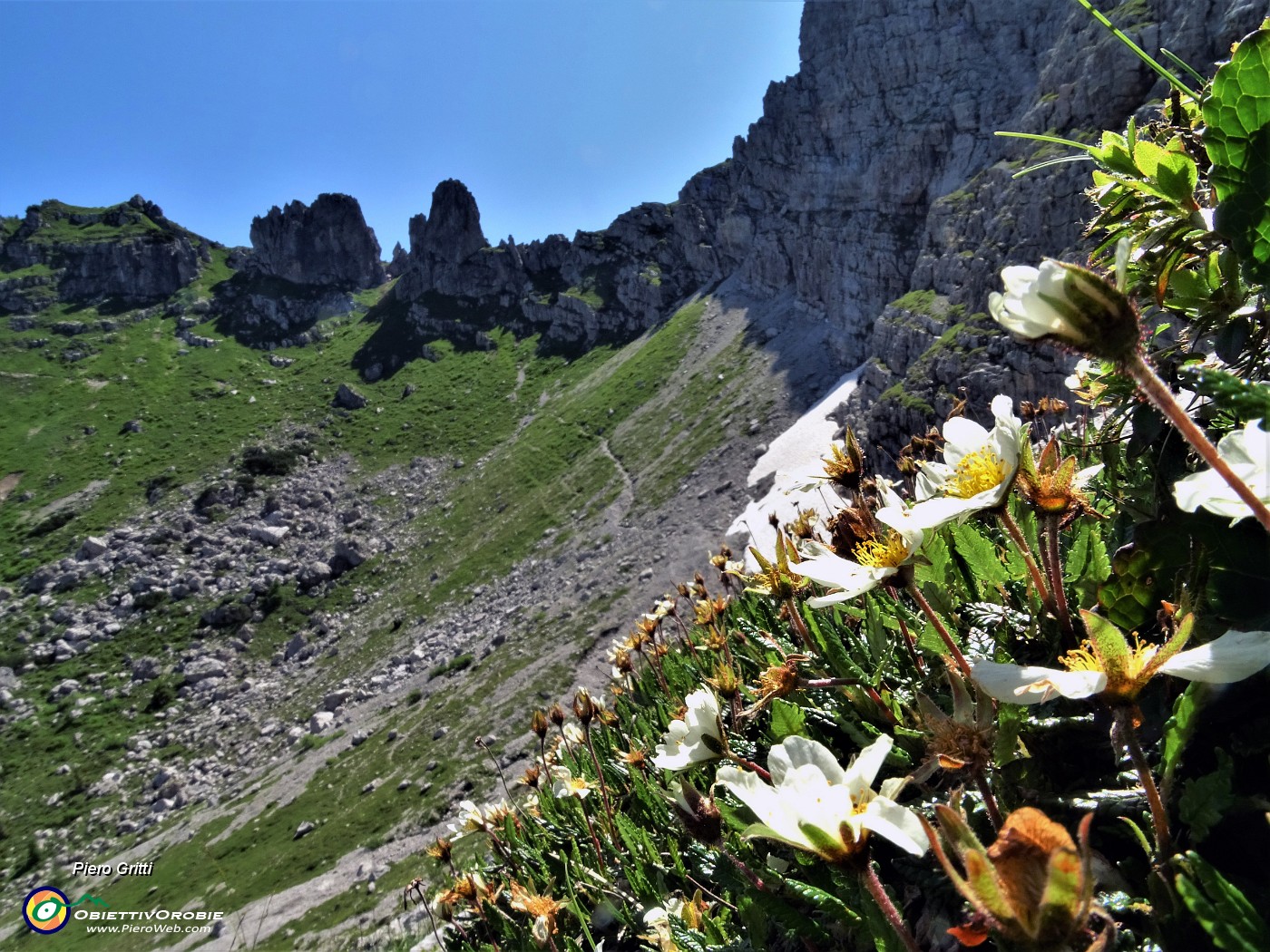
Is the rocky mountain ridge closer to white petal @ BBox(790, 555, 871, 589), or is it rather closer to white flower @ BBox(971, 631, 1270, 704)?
white petal @ BBox(790, 555, 871, 589)

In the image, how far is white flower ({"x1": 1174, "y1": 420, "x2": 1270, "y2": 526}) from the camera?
106cm

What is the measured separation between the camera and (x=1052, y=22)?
53.5 metres

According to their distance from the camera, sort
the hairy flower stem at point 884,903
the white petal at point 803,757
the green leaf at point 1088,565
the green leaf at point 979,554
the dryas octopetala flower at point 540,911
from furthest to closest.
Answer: the dryas octopetala flower at point 540,911 < the green leaf at point 979,554 < the green leaf at point 1088,565 < the white petal at point 803,757 < the hairy flower stem at point 884,903

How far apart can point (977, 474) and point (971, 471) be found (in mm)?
24

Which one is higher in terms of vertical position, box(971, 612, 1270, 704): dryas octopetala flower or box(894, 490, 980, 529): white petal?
box(894, 490, 980, 529): white petal

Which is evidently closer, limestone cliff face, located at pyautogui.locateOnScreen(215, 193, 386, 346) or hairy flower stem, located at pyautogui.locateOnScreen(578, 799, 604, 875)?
hairy flower stem, located at pyautogui.locateOnScreen(578, 799, 604, 875)

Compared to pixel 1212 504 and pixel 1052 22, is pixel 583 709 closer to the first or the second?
pixel 1212 504

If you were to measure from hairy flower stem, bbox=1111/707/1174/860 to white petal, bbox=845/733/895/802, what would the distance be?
1.43 feet

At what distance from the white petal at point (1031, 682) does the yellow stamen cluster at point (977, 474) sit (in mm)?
635

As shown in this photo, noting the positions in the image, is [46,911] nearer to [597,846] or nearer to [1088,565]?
[597,846]

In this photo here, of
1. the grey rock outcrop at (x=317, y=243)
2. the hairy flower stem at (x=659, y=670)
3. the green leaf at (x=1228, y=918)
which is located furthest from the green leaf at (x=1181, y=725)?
the grey rock outcrop at (x=317, y=243)

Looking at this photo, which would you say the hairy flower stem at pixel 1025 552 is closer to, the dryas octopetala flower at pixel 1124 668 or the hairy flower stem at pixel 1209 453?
the dryas octopetala flower at pixel 1124 668

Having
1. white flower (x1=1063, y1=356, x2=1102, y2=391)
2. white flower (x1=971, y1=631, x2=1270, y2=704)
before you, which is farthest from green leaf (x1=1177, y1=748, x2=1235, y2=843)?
white flower (x1=1063, y1=356, x2=1102, y2=391)

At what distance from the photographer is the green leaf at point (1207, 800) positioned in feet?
3.93
